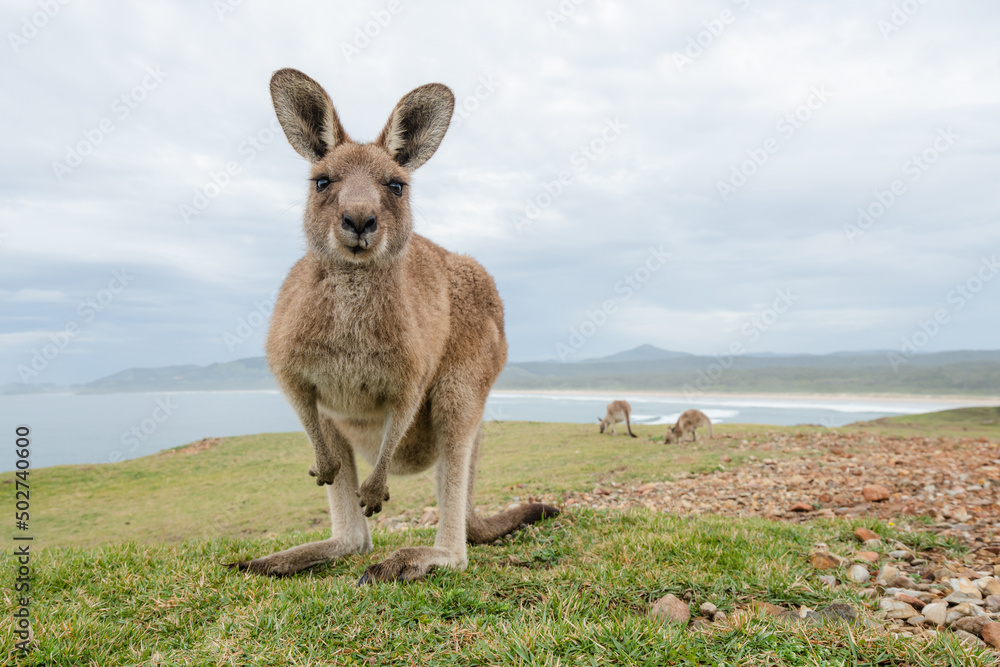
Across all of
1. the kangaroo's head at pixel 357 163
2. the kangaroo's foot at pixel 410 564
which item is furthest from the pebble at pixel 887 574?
the kangaroo's head at pixel 357 163

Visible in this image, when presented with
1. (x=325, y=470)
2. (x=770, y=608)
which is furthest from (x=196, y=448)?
(x=770, y=608)

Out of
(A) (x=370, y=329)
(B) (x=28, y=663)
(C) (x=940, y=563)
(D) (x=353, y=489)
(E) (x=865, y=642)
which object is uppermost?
(A) (x=370, y=329)

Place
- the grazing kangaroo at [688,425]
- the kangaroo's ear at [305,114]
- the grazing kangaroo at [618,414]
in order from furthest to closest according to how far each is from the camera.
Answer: the grazing kangaroo at [618,414] < the grazing kangaroo at [688,425] < the kangaroo's ear at [305,114]

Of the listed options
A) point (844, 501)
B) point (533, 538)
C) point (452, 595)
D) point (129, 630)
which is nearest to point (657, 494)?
point (844, 501)

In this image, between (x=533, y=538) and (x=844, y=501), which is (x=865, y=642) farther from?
(x=844, y=501)

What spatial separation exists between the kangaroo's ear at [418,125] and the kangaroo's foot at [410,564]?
2.50 meters

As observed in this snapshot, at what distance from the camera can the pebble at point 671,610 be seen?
292 cm

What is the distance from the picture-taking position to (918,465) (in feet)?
26.7

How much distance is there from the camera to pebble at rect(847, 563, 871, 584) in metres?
3.69

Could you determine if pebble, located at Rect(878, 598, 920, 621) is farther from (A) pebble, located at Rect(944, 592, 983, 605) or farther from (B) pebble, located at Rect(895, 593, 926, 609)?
(A) pebble, located at Rect(944, 592, 983, 605)

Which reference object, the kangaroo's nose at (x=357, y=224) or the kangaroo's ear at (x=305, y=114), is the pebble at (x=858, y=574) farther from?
the kangaroo's ear at (x=305, y=114)

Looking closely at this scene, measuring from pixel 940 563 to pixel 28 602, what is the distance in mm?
5853

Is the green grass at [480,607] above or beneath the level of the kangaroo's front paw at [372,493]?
beneath

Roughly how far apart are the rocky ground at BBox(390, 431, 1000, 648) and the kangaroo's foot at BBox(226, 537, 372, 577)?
2.38 m
